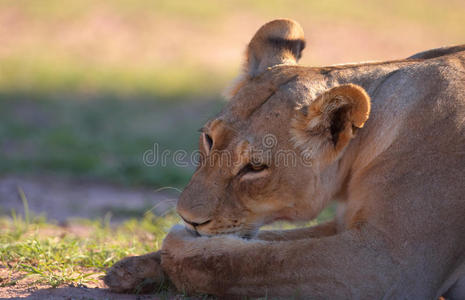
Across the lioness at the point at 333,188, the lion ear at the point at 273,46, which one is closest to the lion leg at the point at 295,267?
the lioness at the point at 333,188

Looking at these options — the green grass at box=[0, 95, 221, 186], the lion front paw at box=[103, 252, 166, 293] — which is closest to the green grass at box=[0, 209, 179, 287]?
the lion front paw at box=[103, 252, 166, 293]

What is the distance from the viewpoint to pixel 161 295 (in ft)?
10.8

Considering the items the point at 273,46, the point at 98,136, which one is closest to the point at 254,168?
the point at 273,46

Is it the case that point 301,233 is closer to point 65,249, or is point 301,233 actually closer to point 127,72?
point 65,249

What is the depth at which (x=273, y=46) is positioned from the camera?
3.92 m

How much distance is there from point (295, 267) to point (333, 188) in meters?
0.61

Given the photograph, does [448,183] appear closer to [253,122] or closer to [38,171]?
[253,122]

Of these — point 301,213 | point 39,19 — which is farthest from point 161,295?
point 39,19

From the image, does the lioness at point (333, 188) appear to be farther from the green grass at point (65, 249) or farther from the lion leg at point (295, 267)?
the green grass at point (65, 249)

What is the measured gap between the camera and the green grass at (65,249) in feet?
11.8

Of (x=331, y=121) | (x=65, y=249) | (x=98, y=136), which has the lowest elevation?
(x=65, y=249)

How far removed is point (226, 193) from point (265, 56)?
1084 millimetres

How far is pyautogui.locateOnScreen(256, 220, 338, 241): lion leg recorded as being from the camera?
3.83 meters

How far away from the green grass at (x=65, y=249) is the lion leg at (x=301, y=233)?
2.25ft
